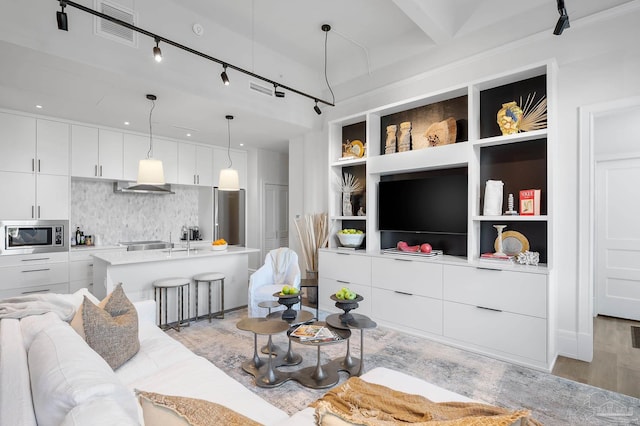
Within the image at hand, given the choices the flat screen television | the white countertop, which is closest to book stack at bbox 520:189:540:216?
the flat screen television

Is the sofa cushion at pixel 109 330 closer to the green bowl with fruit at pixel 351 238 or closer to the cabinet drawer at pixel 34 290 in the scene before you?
the green bowl with fruit at pixel 351 238

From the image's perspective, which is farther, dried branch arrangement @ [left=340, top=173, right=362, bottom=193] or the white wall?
dried branch arrangement @ [left=340, top=173, right=362, bottom=193]

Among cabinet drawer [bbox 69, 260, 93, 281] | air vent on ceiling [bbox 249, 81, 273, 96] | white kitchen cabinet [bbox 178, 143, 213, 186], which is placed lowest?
cabinet drawer [bbox 69, 260, 93, 281]

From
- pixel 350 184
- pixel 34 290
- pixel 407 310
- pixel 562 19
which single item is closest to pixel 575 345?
pixel 407 310

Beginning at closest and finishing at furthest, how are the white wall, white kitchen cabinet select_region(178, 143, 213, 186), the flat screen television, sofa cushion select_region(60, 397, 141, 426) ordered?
sofa cushion select_region(60, 397, 141, 426), the white wall, the flat screen television, white kitchen cabinet select_region(178, 143, 213, 186)

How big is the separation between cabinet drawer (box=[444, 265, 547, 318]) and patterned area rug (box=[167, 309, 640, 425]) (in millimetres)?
516

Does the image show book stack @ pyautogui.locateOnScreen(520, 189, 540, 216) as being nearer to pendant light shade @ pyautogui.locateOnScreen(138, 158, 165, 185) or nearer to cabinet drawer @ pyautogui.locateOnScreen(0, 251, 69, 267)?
pendant light shade @ pyautogui.locateOnScreen(138, 158, 165, 185)

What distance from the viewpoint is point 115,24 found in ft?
10.2

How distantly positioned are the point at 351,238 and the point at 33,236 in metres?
4.24

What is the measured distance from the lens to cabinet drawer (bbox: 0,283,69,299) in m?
4.16

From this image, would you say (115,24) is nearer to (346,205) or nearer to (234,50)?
(234,50)

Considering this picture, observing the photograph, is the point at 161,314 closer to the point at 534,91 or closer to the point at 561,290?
the point at 561,290

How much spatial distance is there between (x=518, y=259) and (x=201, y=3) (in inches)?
164

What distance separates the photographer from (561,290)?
3.17 meters
